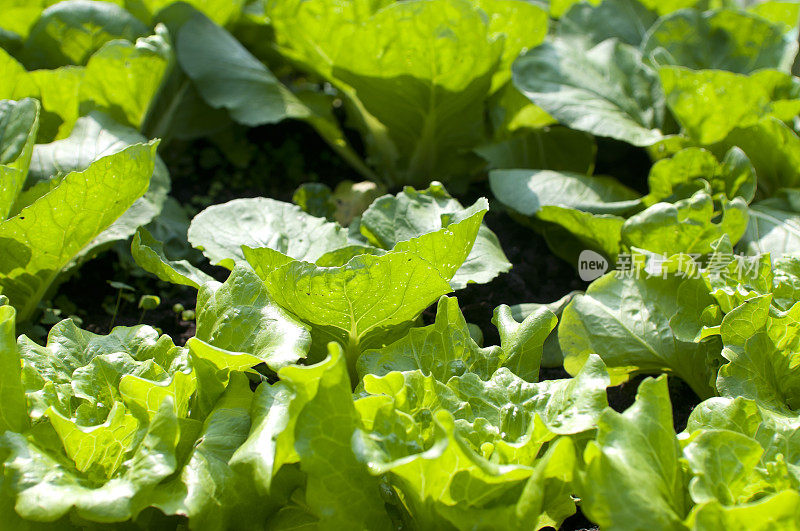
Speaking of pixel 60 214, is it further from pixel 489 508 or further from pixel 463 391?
pixel 489 508

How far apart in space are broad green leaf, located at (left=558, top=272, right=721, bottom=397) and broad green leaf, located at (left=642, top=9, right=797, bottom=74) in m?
1.22

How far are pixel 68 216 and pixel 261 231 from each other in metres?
0.44

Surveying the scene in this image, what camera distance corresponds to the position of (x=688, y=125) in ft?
8.02

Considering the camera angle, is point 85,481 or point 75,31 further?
point 75,31

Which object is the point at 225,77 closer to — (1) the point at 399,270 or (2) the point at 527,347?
(1) the point at 399,270

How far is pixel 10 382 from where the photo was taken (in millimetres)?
1350

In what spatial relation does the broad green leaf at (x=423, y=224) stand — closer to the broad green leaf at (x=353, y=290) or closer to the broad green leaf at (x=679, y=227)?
the broad green leaf at (x=353, y=290)

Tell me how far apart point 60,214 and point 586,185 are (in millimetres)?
1559

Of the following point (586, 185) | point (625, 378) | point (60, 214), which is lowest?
point (625, 378)

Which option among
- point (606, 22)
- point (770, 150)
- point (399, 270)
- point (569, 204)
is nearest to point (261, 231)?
point (399, 270)

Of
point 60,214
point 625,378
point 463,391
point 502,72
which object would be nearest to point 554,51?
point 502,72

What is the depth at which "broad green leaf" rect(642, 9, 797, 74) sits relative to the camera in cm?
276

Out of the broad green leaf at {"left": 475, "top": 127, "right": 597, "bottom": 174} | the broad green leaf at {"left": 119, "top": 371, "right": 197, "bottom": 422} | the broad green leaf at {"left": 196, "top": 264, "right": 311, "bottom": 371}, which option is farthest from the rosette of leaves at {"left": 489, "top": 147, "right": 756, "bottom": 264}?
the broad green leaf at {"left": 119, "top": 371, "right": 197, "bottom": 422}

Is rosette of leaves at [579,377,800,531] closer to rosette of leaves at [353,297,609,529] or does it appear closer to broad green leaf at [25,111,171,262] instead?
rosette of leaves at [353,297,609,529]
